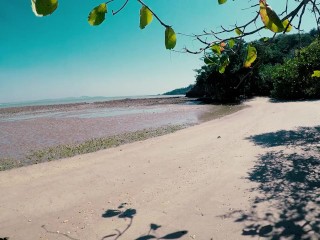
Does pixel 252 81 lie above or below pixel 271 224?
above

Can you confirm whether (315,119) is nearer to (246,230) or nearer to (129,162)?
(129,162)

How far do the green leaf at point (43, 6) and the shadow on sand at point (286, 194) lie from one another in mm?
4985

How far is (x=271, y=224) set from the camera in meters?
5.18

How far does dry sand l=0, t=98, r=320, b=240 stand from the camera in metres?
5.41

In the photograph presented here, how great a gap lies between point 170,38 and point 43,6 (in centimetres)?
57

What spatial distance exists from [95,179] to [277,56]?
135 ft

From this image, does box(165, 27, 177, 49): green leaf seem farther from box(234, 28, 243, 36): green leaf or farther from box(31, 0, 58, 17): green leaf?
box(234, 28, 243, 36): green leaf

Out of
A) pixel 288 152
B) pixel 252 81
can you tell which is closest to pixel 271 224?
pixel 288 152

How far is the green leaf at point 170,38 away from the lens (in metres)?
1.32

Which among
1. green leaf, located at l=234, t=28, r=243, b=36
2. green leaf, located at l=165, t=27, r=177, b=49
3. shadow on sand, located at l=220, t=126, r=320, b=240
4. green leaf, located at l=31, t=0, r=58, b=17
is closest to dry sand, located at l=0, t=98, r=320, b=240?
shadow on sand, located at l=220, t=126, r=320, b=240

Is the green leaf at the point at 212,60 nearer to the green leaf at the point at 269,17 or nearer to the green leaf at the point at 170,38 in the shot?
the green leaf at the point at 269,17

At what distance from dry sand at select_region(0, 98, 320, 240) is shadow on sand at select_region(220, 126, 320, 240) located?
0.06ft

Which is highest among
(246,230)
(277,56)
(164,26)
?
(277,56)

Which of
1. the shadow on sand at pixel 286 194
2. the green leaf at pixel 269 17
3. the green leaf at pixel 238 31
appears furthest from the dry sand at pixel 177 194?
the green leaf at pixel 269 17
